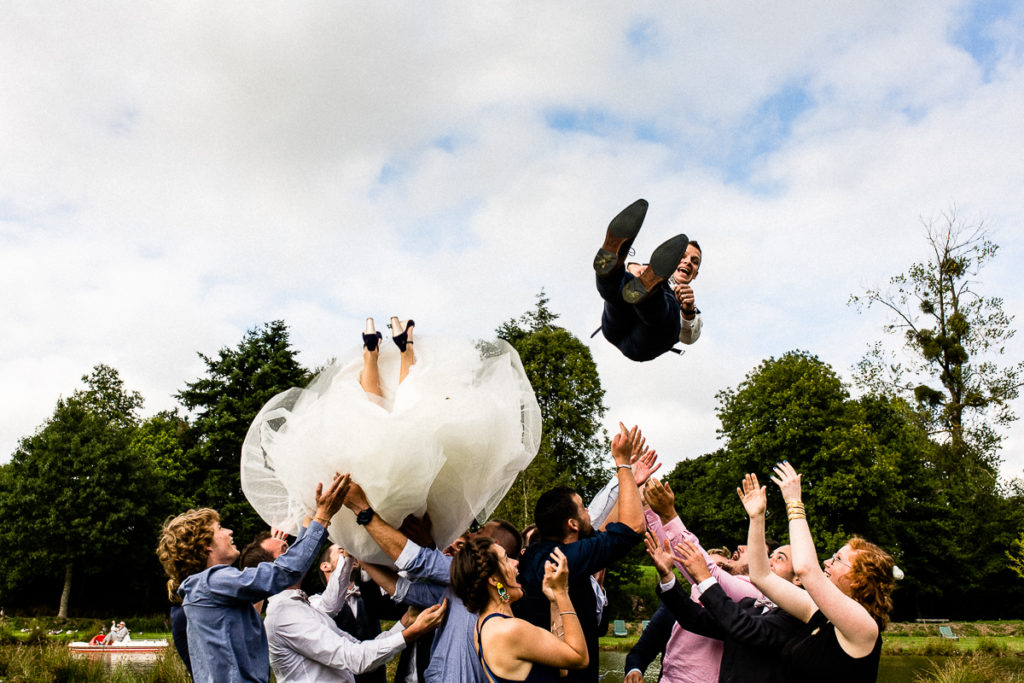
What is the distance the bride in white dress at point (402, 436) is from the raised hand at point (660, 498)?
951mm

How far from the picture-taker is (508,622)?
3.54 meters

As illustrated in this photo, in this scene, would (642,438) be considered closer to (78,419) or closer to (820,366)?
(820,366)

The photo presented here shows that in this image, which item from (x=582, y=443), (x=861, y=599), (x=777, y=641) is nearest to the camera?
(x=861, y=599)

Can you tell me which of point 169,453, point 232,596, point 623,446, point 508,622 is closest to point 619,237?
point 623,446

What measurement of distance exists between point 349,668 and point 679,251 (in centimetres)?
298

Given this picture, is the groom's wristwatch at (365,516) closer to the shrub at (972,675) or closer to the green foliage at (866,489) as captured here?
the shrub at (972,675)

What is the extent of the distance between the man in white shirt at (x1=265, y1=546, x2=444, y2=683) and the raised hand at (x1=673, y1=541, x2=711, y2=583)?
1.44 meters

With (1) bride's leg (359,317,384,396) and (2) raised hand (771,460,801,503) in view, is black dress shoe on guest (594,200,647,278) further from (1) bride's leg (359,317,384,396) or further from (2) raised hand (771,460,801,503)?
(2) raised hand (771,460,801,503)

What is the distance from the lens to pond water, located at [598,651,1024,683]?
567 inches

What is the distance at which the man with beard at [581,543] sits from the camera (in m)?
3.94

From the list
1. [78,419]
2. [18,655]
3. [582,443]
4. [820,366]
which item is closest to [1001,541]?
[820,366]

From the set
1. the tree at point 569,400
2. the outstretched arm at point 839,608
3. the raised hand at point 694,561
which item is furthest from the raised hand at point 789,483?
the tree at point 569,400

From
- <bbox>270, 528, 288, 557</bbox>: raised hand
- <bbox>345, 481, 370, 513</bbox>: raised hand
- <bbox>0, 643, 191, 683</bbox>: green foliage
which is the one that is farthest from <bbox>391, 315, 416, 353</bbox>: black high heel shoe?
<bbox>0, 643, 191, 683</bbox>: green foliage

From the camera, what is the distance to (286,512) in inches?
167
